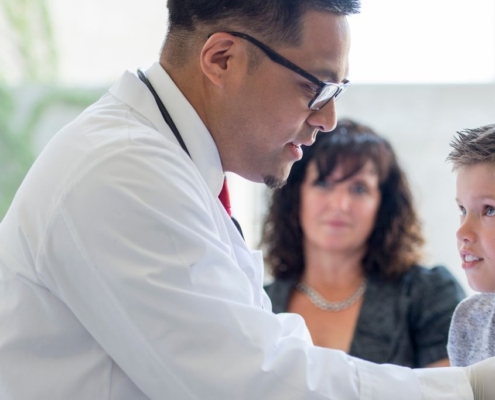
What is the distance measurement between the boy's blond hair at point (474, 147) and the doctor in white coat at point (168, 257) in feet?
0.83

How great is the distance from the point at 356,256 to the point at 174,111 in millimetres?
1253

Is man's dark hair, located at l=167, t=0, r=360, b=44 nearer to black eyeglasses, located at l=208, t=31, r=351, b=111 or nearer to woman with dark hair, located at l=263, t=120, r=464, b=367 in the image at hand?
black eyeglasses, located at l=208, t=31, r=351, b=111

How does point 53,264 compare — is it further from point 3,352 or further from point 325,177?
point 325,177

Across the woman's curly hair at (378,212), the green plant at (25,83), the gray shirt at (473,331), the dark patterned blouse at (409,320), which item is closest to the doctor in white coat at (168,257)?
the gray shirt at (473,331)

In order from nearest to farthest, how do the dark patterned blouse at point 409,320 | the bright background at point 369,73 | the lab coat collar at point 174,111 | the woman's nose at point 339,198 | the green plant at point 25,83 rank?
1. the lab coat collar at point 174,111
2. the dark patterned blouse at point 409,320
3. the woman's nose at point 339,198
4. the bright background at point 369,73
5. the green plant at point 25,83

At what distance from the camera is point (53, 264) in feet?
3.52

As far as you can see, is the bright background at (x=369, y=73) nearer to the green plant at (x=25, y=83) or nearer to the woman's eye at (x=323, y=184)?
the green plant at (x=25, y=83)

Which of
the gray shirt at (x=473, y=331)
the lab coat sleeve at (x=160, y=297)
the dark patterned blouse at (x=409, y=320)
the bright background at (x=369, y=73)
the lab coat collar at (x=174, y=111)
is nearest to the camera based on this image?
the lab coat sleeve at (x=160, y=297)

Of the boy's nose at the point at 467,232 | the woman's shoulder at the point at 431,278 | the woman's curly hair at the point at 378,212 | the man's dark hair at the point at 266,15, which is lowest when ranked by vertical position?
the woman's shoulder at the point at 431,278

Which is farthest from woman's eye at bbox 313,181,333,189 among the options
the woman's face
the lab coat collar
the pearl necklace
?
the lab coat collar

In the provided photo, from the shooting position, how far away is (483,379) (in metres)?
1.13

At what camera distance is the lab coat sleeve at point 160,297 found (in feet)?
3.42

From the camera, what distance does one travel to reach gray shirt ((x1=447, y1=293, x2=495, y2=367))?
136 centimetres

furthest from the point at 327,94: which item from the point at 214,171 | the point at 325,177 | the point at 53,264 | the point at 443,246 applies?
the point at 443,246
